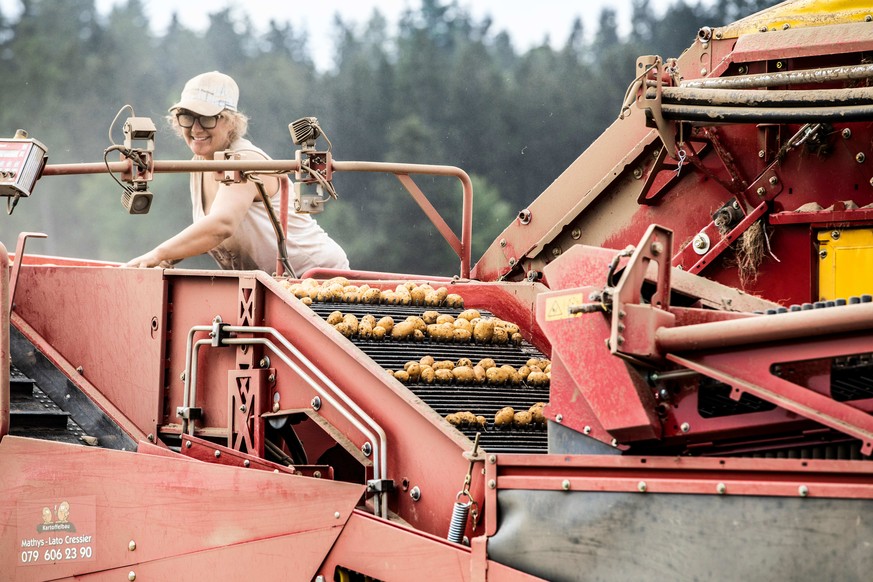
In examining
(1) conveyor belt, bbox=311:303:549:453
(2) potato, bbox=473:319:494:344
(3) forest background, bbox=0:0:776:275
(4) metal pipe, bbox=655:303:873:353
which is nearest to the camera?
(4) metal pipe, bbox=655:303:873:353

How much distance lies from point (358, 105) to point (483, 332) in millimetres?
33094

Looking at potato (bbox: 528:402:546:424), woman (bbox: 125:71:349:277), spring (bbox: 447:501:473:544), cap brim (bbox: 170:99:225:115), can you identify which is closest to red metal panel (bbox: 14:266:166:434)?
woman (bbox: 125:71:349:277)

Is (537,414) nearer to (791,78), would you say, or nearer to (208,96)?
(791,78)

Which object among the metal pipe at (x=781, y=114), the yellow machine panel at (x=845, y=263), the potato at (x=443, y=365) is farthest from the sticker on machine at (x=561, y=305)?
the yellow machine panel at (x=845, y=263)

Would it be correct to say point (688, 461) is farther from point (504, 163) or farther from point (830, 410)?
point (504, 163)

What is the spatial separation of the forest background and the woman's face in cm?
2384

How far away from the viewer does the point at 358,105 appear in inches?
1508

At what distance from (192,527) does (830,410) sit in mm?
2447

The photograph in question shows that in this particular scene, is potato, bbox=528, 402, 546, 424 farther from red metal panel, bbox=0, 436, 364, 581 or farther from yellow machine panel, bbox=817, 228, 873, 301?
yellow machine panel, bbox=817, 228, 873, 301

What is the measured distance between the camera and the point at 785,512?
141 inches

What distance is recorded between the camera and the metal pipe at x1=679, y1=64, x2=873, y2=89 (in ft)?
16.5

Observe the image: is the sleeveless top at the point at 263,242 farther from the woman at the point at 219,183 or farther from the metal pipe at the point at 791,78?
the metal pipe at the point at 791,78

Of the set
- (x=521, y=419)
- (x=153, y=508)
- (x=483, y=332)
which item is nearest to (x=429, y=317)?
(x=483, y=332)

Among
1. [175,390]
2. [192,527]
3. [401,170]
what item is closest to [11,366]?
[175,390]
